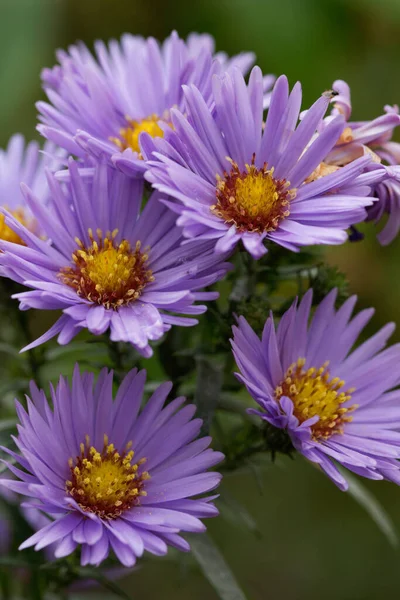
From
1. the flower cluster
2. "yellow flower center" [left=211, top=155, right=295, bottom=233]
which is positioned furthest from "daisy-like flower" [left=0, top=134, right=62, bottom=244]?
"yellow flower center" [left=211, top=155, right=295, bottom=233]

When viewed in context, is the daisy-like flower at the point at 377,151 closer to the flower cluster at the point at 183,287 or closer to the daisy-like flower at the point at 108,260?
the flower cluster at the point at 183,287

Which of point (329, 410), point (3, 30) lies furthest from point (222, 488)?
point (3, 30)

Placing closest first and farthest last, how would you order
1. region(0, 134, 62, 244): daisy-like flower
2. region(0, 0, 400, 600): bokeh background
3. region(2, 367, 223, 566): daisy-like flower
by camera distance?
1. region(2, 367, 223, 566): daisy-like flower
2. region(0, 134, 62, 244): daisy-like flower
3. region(0, 0, 400, 600): bokeh background

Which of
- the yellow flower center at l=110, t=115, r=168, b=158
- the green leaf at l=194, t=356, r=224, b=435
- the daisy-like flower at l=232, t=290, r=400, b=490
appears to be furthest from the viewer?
the yellow flower center at l=110, t=115, r=168, b=158

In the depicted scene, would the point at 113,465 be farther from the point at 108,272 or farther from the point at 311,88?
the point at 311,88

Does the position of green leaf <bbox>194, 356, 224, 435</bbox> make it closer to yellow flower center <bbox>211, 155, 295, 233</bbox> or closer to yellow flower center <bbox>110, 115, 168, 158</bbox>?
yellow flower center <bbox>211, 155, 295, 233</bbox>

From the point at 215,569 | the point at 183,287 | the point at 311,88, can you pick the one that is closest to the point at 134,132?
the point at 183,287

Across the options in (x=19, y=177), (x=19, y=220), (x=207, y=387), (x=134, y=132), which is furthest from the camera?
(x=19, y=177)

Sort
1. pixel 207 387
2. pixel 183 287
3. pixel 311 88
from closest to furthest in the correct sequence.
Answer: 1. pixel 183 287
2. pixel 207 387
3. pixel 311 88
